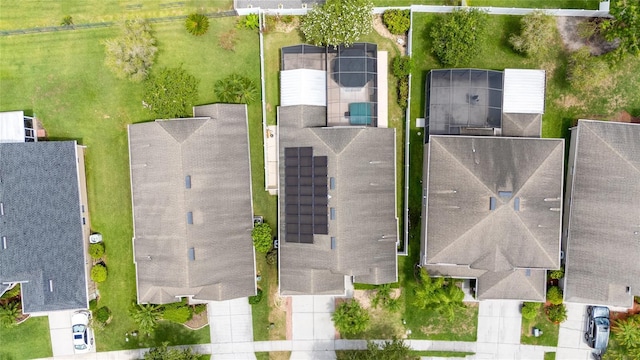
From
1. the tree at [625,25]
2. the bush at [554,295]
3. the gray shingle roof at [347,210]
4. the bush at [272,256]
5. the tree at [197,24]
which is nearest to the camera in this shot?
the tree at [625,25]

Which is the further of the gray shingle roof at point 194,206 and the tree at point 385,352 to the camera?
the gray shingle roof at point 194,206

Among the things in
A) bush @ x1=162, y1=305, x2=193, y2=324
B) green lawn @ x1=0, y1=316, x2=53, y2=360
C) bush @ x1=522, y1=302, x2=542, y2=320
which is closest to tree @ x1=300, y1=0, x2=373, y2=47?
bush @ x1=162, y1=305, x2=193, y2=324

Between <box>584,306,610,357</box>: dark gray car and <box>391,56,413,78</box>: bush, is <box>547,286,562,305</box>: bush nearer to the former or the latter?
<box>584,306,610,357</box>: dark gray car

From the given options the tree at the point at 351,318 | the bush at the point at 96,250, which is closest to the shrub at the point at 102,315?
the bush at the point at 96,250

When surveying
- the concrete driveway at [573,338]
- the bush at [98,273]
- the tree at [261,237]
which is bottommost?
the concrete driveway at [573,338]

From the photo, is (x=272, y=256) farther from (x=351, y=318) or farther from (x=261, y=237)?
(x=351, y=318)

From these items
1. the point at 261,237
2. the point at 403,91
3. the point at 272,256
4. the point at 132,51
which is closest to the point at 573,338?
the point at 403,91

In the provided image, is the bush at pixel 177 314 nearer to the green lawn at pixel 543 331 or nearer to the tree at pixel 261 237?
the tree at pixel 261 237
